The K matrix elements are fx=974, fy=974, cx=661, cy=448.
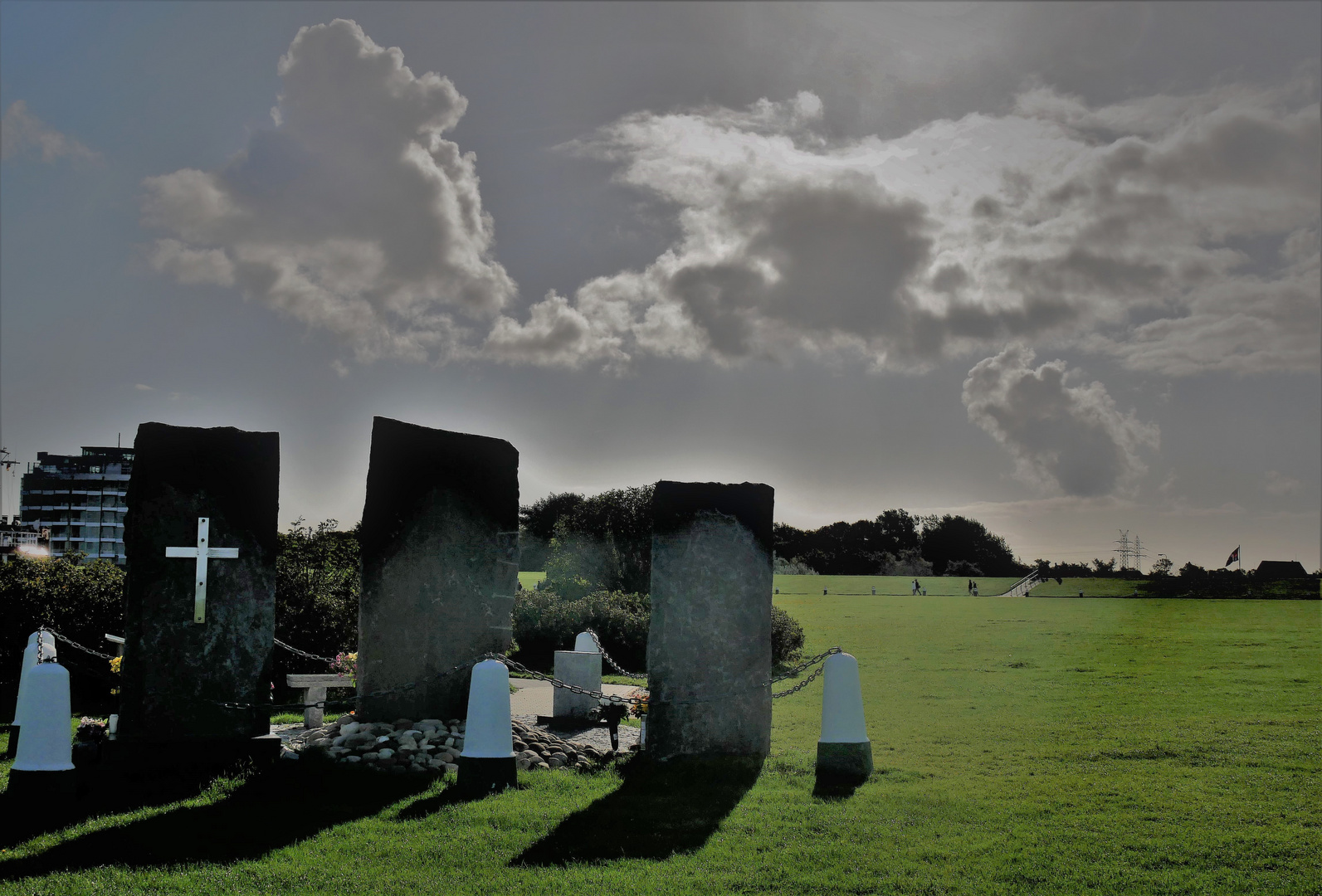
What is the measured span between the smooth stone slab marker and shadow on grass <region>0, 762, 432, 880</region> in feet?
16.9

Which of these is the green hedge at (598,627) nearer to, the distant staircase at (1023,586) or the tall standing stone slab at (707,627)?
the tall standing stone slab at (707,627)

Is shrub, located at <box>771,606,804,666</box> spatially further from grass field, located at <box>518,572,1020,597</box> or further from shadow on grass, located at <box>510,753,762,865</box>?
grass field, located at <box>518,572,1020,597</box>

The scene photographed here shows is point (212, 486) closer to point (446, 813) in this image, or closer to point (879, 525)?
point (446, 813)

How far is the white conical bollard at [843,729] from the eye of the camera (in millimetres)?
10664

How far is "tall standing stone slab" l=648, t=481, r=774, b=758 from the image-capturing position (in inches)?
458

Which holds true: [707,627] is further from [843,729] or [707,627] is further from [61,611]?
[61,611]

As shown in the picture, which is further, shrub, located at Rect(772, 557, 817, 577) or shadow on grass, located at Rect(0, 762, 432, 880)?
shrub, located at Rect(772, 557, 817, 577)

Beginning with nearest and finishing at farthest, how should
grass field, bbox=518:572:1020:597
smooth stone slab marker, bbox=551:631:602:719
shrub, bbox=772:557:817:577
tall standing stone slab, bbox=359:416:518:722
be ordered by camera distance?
tall standing stone slab, bbox=359:416:518:722 → smooth stone slab marker, bbox=551:631:602:719 → grass field, bbox=518:572:1020:597 → shrub, bbox=772:557:817:577

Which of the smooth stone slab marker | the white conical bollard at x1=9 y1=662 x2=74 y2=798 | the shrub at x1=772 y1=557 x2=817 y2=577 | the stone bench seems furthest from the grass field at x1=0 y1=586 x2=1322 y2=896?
the shrub at x1=772 y1=557 x2=817 y2=577

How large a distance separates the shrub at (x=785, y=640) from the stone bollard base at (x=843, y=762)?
52.0 feet

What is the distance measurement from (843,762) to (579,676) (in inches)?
229

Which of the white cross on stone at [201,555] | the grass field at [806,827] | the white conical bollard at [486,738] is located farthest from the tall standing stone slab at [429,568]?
the white conical bollard at [486,738]

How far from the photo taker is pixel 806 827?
8719mm

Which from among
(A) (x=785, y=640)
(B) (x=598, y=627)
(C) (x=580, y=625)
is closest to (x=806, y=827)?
(A) (x=785, y=640)
